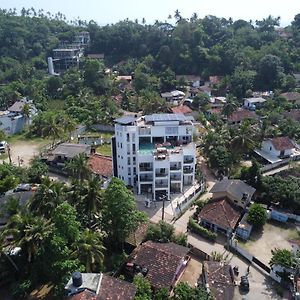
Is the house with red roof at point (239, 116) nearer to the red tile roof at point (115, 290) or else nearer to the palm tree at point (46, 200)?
the palm tree at point (46, 200)

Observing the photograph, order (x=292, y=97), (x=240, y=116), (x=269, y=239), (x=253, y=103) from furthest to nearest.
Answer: (x=292, y=97) → (x=253, y=103) → (x=240, y=116) → (x=269, y=239)

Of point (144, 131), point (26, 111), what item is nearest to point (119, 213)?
point (144, 131)

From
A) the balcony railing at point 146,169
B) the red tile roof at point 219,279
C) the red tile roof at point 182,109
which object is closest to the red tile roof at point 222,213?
the red tile roof at point 219,279

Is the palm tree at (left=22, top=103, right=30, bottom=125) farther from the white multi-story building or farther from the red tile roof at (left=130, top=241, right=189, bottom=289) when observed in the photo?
the red tile roof at (left=130, top=241, right=189, bottom=289)

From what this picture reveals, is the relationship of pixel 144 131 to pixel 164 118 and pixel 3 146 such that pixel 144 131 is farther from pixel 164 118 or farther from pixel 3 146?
pixel 3 146

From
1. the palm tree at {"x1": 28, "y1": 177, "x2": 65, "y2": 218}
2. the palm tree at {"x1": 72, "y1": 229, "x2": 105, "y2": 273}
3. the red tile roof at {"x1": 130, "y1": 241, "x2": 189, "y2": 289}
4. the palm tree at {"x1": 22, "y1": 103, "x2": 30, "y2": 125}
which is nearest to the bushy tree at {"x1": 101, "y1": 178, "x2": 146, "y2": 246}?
the red tile roof at {"x1": 130, "y1": 241, "x2": 189, "y2": 289}

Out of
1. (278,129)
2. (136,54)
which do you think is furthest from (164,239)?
(136,54)

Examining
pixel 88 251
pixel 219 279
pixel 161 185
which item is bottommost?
pixel 219 279

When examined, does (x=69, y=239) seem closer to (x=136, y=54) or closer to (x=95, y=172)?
(x=95, y=172)
